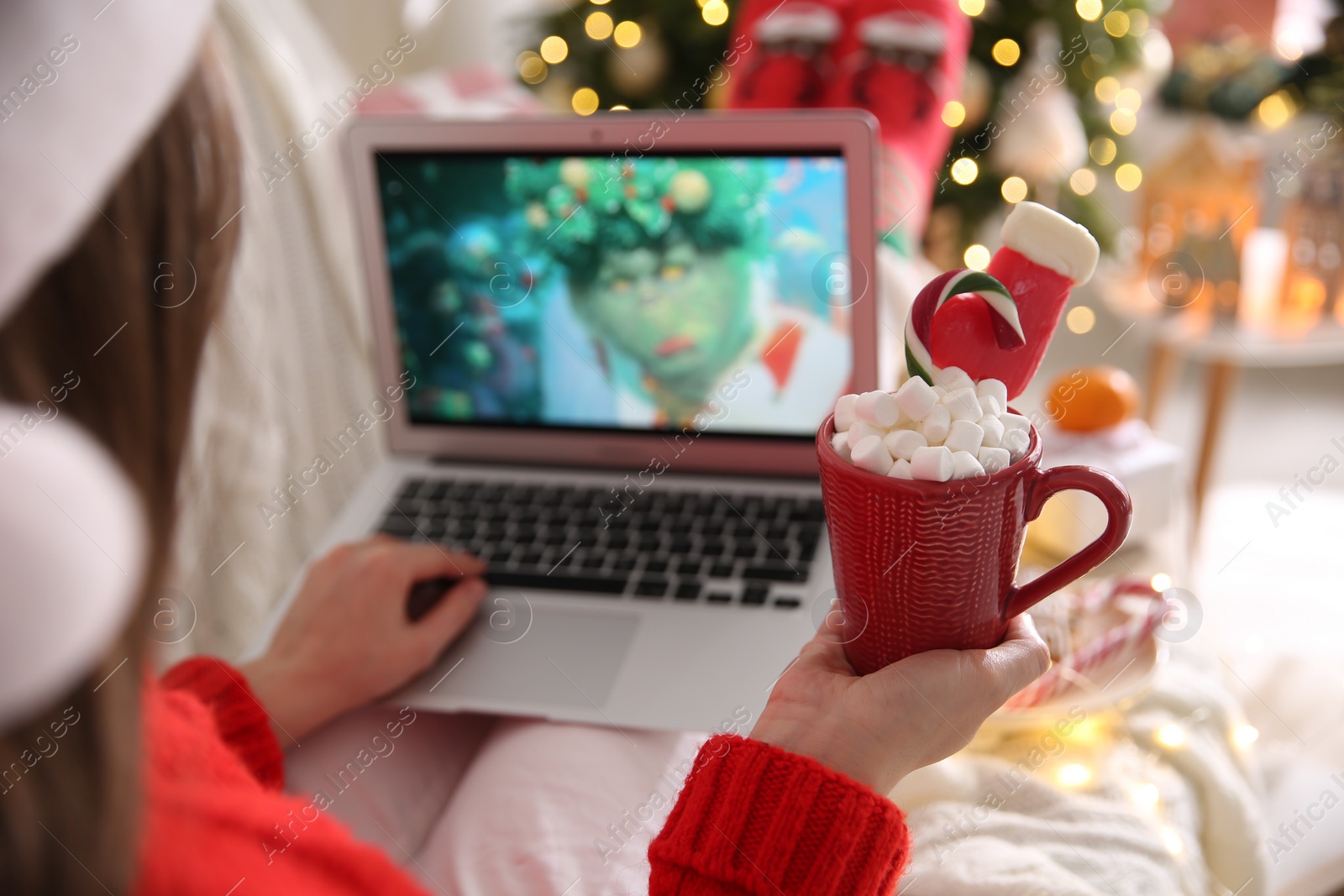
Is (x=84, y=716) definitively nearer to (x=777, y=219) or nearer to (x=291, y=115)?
→ (x=777, y=219)

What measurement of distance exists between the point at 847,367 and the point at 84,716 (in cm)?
61

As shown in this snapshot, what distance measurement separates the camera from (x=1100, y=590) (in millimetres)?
683

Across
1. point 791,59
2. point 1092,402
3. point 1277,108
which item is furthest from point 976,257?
point 1277,108

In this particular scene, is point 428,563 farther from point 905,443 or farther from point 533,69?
point 533,69

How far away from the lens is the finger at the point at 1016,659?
49 cm

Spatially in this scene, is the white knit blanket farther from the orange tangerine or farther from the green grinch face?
the green grinch face

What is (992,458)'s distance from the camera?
0.44m

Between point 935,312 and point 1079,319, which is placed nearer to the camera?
point 935,312

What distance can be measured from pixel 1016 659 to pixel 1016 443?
0.12m

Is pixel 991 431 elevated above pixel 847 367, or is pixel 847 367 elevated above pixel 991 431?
pixel 991 431

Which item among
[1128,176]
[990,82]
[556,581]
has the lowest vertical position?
[1128,176]

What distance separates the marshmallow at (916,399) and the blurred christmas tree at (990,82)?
1.13m

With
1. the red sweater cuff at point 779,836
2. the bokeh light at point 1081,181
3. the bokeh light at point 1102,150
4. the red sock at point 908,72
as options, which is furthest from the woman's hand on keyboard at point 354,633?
the bokeh light at point 1102,150

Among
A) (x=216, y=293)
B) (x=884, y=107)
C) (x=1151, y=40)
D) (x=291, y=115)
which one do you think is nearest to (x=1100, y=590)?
(x=216, y=293)
